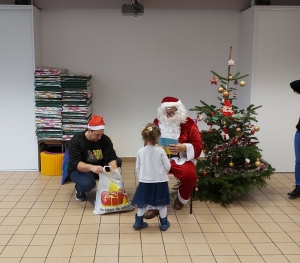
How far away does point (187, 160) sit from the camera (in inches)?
166

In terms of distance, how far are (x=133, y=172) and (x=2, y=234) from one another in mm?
2376

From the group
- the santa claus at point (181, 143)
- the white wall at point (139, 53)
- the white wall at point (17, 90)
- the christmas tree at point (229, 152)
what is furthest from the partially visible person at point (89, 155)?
the white wall at point (139, 53)

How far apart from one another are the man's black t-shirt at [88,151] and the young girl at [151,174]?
82 centimetres

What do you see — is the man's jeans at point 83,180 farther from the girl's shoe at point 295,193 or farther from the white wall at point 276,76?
the white wall at point 276,76

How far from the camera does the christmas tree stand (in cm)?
437

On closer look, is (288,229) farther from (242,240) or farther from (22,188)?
(22,188)

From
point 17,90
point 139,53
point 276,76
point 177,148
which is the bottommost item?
point 177,148

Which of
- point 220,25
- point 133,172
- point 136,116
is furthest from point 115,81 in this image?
point 220,25

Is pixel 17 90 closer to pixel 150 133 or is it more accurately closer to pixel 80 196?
pixel 80 196

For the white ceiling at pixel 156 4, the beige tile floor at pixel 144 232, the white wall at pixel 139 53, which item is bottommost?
the beige tile floor at pixel 144 232

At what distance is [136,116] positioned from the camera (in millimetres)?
6109

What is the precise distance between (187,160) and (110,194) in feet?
2.97

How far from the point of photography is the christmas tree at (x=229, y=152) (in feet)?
14.3

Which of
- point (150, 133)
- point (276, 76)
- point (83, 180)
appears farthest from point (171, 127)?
Answer: point (276, 76)
